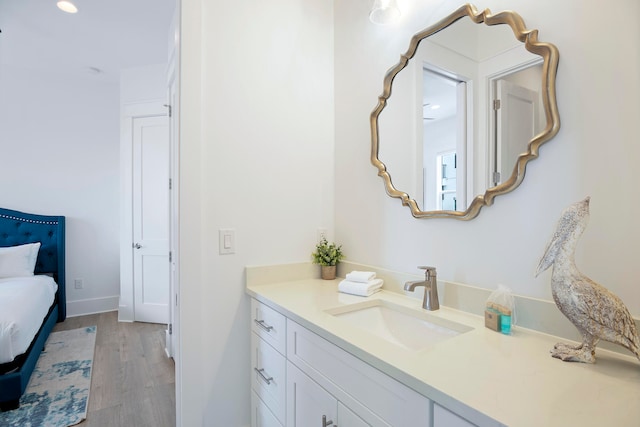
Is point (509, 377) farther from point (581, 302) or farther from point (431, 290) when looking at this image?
point (431, 290)

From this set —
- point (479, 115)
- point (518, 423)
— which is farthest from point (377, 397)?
point (479, 115)

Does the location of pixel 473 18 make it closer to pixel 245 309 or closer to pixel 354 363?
pixel 354 363

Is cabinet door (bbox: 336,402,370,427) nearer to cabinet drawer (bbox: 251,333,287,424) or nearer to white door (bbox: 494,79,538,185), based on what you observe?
cabinet drawer (bbox: 251,333,287,424)

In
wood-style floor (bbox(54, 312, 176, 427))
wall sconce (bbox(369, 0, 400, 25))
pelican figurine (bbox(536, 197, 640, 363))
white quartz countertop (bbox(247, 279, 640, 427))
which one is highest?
wall sconce (bbox(369, 0, 400, 25))

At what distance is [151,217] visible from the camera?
3.57 m

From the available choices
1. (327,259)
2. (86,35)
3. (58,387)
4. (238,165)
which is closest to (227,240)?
(238,165)

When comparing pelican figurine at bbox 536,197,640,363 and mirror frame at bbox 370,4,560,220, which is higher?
mirror frame at bbox 370,4,560,220

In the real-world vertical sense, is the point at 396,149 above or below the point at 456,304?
above

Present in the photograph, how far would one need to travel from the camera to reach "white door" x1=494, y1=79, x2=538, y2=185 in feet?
3.50

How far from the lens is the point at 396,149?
5.16 ft

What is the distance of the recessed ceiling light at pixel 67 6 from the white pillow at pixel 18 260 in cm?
232

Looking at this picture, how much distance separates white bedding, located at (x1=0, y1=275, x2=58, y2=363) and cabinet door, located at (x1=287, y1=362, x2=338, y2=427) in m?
1.87

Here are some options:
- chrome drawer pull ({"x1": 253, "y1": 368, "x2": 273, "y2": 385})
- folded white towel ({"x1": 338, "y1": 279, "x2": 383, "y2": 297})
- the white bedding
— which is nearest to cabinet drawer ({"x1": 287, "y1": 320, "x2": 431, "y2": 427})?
chrome drawer pull ({"x1": 253, "y1": 368, "x2": 273, "y2": 385})

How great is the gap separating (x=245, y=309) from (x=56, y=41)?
10.5 ft
